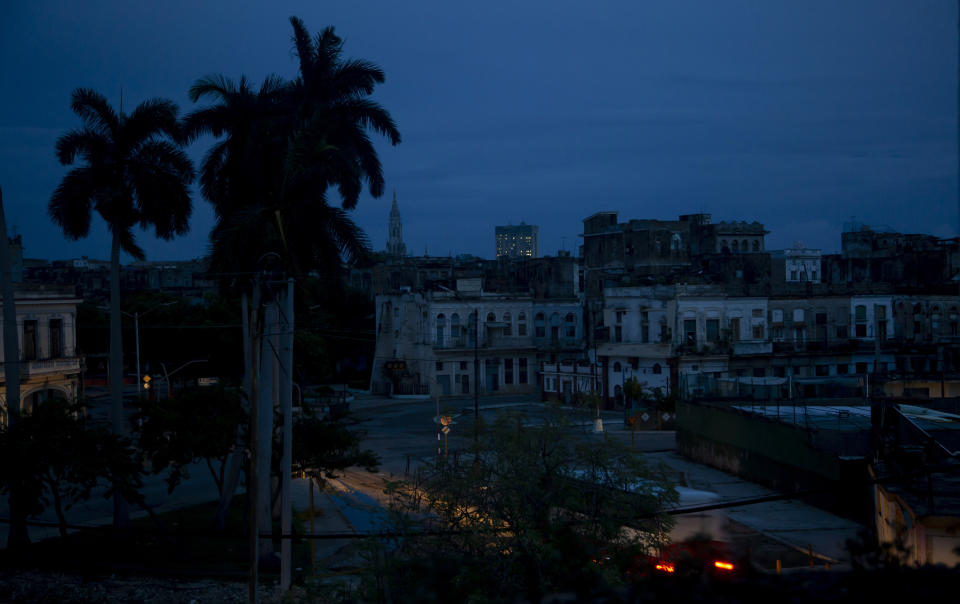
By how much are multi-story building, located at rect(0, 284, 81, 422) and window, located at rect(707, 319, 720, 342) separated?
121 feet

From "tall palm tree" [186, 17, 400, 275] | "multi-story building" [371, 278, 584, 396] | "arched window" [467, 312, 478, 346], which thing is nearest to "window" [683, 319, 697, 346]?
"multi-story building" [371, 278, 584, 396]

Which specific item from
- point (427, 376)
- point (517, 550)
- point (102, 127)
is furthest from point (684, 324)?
point (517, 550)

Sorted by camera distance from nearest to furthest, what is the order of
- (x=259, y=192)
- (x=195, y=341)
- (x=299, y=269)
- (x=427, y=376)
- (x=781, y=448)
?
(x=299, y=269)
(x=259, y=192)
(x=781, y=448)
(x=195, y=341)
(x=427, y=376)

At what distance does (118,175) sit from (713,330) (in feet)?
131

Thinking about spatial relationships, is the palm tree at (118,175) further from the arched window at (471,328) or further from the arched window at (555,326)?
the arched window at (555,326)

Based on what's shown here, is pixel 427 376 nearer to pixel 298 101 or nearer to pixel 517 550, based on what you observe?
pixel 298 101

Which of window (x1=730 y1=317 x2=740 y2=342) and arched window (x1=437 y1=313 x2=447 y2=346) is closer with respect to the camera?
window (x1=730 y1=317 x2=740 y2=342)

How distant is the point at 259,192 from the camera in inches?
980

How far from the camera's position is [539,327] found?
237 feet

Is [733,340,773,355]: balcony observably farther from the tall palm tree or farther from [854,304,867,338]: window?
the tall palm tree

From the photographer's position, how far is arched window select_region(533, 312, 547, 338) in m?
72.0

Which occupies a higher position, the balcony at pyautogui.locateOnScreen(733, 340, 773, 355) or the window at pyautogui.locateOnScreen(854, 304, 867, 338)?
the window at pyautogui.locateOnScreen(854, 304, 867, 338)

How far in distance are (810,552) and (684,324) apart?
116 ft

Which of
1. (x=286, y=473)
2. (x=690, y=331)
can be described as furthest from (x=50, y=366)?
(x=690, y=331)
